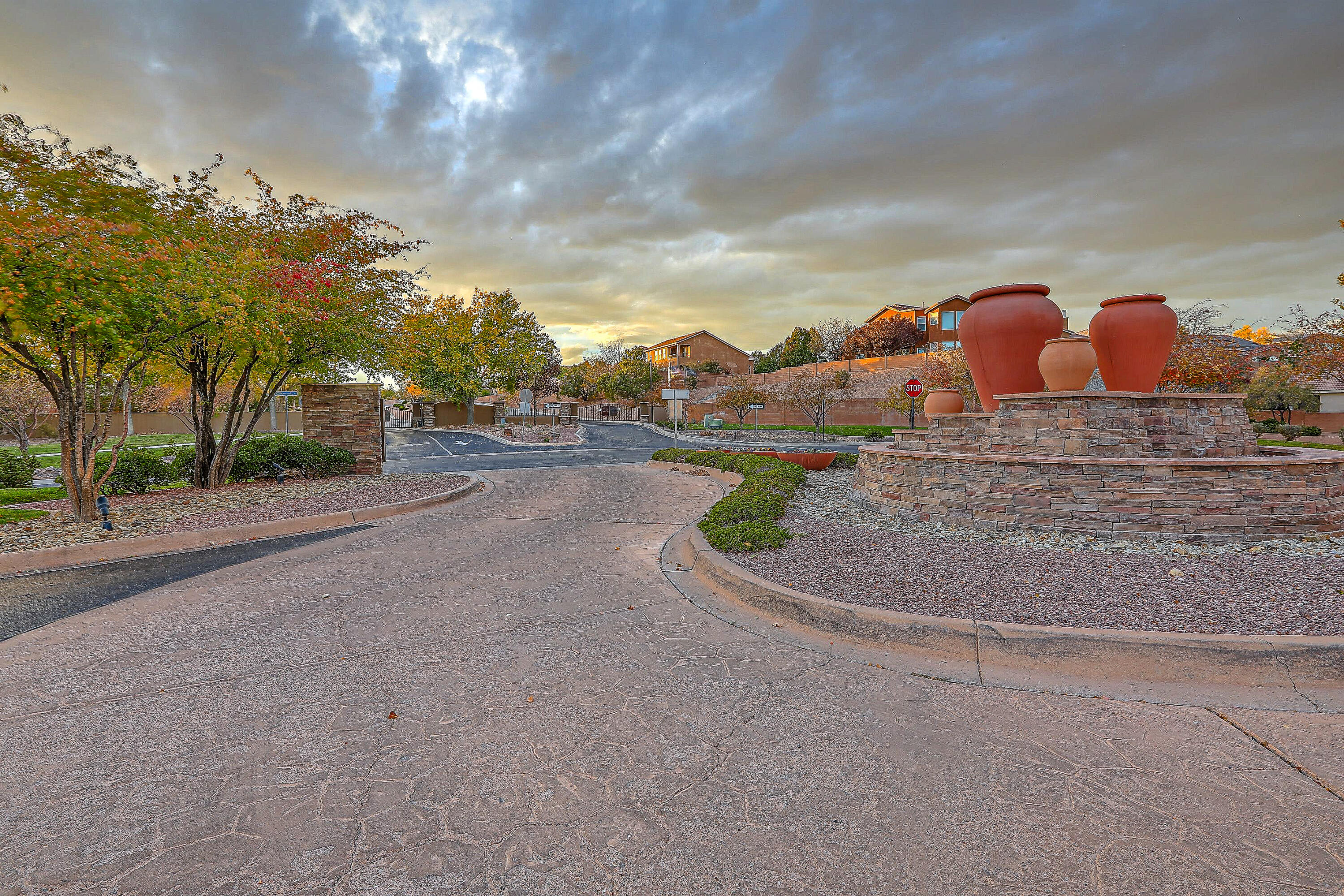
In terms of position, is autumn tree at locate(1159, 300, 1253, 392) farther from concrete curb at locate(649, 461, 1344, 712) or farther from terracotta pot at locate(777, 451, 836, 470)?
concrete curb at locate(649, 461, 1344, 712)

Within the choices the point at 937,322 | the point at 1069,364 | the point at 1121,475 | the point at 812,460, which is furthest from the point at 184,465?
the point at 937,322

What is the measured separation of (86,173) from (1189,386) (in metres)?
Answer: 31.1

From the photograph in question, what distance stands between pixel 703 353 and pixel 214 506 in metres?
69.0

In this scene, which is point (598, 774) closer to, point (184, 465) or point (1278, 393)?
point (184, 465)

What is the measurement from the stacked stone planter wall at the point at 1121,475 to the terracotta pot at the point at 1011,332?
1.37m

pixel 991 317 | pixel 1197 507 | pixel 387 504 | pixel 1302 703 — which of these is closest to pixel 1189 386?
pixel 991 317

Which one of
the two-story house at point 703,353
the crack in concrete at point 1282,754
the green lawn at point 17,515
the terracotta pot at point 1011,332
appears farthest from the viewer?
the two-story house at point 703,353

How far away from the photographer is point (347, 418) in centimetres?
1348

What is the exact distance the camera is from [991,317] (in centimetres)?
964

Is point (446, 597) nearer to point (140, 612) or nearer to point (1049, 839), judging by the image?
point (140, 612)

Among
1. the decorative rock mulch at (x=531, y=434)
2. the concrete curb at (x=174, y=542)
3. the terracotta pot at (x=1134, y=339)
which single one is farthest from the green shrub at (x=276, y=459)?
the decorative rock mulch at (x=531, y=434)

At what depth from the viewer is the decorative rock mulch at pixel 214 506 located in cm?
725

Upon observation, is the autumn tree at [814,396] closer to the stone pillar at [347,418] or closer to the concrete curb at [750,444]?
the concrete curb at [750,444]

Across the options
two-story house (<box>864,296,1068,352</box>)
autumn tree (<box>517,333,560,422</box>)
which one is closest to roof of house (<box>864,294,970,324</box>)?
two-story house (<box>864,296,1068,352</box>)
